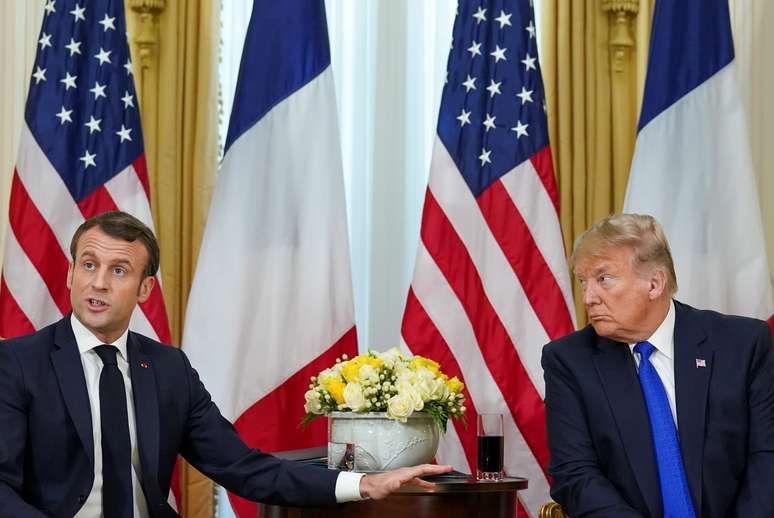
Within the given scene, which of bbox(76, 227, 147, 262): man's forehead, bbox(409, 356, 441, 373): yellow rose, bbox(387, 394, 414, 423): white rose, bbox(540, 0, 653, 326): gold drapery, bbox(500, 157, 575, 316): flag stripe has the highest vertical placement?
bbox(540, 0, 653, 326): gold drapery

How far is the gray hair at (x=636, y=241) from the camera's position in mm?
3391

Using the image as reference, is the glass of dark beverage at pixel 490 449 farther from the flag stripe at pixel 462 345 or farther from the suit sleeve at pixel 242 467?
the flag stripe at pixel 462 345

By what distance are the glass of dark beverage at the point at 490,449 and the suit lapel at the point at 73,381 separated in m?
1.34

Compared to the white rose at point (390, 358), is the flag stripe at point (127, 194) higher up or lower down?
higher up

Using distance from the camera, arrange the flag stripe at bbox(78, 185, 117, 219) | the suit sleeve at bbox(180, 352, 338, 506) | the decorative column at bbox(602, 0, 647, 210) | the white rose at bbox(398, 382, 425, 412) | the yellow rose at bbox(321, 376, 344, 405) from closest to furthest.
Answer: the suit sleeve at bbox(180, 352, 338, 506), the white rose at bbox(398, 382, 425, 412), the yellow rose at bbox(321, 376, 344, 405), the flag stripe at bbox(78, 185, 117, 219), the decorative column at bbox(602, 0, 647, 210)

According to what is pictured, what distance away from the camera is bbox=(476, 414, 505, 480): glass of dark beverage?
371cm

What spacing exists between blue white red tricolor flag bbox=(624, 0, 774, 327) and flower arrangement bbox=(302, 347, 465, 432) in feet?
5.22

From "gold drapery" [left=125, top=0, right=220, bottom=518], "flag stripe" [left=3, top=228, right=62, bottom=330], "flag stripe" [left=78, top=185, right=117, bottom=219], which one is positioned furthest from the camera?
"gold drapery" [left=125, top=0, right=220, bottom=518]

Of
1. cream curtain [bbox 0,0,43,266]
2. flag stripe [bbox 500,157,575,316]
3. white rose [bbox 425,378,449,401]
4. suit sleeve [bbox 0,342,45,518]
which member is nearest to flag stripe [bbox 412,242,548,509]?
flag stripe [bbox 500,157,575,316]

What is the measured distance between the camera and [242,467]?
3.49m

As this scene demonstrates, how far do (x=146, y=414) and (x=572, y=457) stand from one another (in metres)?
1.37

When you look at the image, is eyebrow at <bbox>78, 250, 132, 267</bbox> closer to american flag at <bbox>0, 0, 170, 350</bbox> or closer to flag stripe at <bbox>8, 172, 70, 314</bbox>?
american flag at <bbox>0, 0, 170, 350</bbox>

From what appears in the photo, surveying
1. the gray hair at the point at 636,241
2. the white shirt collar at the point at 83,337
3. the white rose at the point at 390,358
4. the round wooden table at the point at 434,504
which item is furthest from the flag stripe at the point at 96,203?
the gray hair at the point at 636,241

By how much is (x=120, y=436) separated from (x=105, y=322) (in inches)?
14.1
